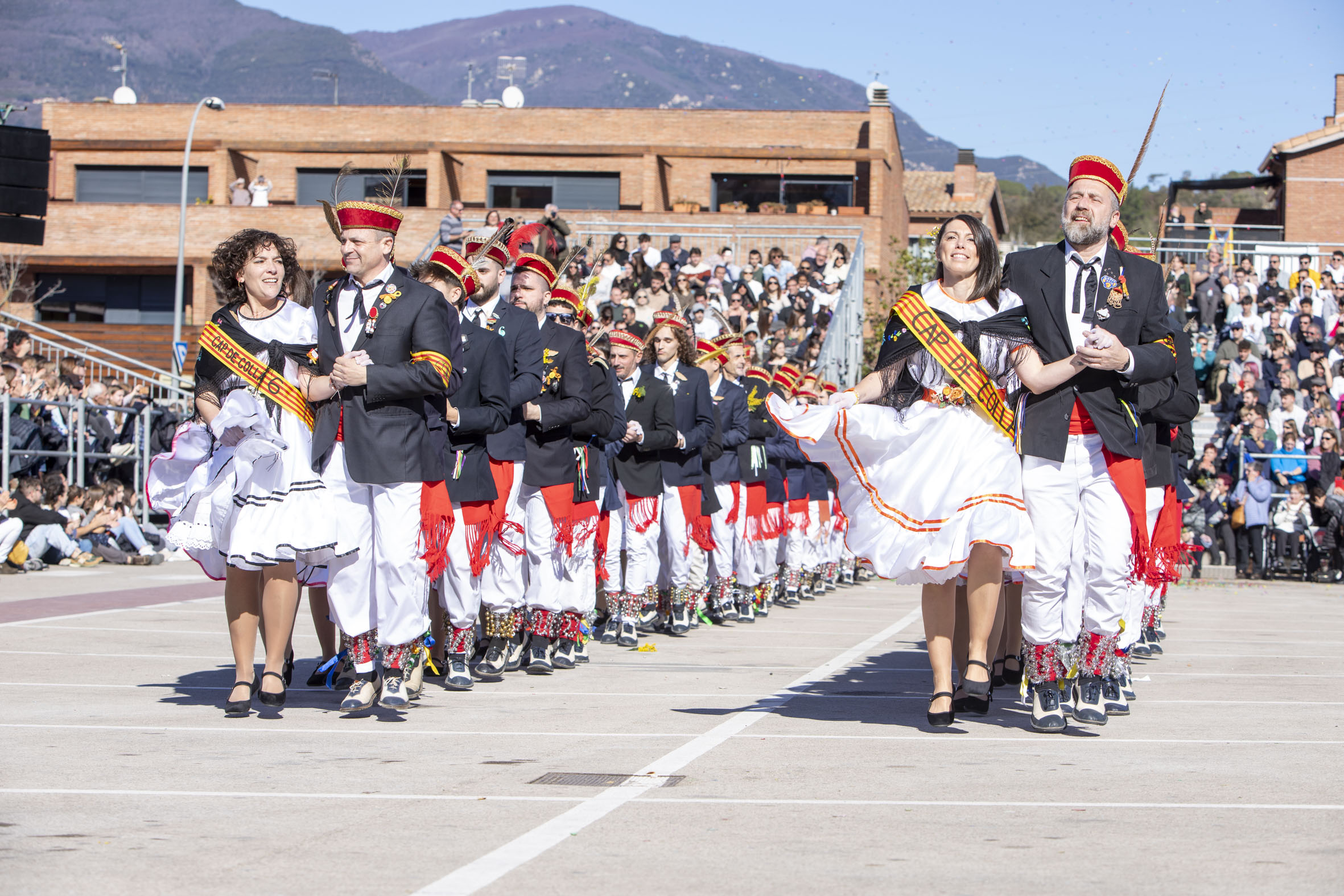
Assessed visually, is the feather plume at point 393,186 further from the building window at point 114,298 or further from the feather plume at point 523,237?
the building window at point 114,298

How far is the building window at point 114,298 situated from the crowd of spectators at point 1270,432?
30101 millimetres

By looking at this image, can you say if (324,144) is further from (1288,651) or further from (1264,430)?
(1288,651)

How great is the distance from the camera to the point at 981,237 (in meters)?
7.20

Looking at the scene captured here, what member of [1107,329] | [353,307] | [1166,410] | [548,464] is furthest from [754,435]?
[1107,329]

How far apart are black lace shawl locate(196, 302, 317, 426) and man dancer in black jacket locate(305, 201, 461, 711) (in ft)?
0.46

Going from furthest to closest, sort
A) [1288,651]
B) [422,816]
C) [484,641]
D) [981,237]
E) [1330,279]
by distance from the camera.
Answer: [1330,279] → [1288,651] → [484,641] → [981,237] → [422,816]

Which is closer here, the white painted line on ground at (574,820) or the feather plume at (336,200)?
the white painted line on ground at (574,820)

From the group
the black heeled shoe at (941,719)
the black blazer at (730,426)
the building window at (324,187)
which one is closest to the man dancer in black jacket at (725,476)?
the black blazer at (730,426)

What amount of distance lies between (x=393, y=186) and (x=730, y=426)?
661 cm

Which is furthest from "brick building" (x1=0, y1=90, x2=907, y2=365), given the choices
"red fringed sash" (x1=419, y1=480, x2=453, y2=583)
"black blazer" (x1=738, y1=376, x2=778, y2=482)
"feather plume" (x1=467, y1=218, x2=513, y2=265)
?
"red fringed sash" (x1=419, y1=480, x2=453, y2=583)

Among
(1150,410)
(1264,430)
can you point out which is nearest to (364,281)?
(1150,410)

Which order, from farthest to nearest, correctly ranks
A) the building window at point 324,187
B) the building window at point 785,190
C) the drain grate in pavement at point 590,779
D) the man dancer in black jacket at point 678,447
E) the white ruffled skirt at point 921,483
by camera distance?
the building window at point 324,187
the building window at point 785,190
the man dancer in black jacket at point 678,447
the white ruffled skirt at point 921,483
the drain grate in pavement at point 590,779

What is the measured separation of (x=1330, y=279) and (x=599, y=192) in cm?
2229

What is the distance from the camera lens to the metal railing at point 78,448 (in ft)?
59.1
